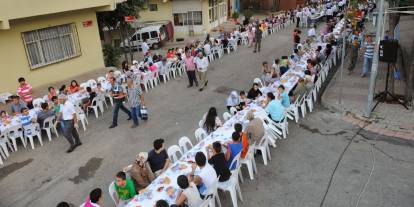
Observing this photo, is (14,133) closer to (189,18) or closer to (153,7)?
(153,7)

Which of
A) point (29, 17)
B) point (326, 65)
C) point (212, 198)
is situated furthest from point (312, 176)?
point (29, 17)

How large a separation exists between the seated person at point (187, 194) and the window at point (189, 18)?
2360 centimetres

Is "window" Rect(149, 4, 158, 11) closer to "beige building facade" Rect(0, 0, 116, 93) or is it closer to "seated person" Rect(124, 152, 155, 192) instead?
"beige building facade" Rect(0, 0, 116, 93)

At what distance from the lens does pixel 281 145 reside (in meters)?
9.22

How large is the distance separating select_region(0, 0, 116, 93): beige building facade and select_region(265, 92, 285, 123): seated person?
9.99 metres

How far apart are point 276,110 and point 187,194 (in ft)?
14.0

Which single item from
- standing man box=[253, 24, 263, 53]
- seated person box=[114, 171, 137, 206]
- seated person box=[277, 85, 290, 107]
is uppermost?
standing man box=[253, 24, 263, 53]

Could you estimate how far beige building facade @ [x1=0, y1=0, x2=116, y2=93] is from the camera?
13680 mm

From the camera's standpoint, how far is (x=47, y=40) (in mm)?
15516

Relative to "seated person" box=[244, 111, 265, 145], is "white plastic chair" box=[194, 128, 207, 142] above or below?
below

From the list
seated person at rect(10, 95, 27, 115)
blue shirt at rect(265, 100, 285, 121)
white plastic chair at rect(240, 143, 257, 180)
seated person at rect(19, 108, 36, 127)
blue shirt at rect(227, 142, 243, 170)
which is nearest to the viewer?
blue shirt at rect(227, 142, 243, 170)

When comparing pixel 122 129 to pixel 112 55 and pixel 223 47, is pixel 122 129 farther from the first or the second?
pixel 223 47

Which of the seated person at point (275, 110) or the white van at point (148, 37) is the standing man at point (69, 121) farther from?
the white van at point (148, 37)

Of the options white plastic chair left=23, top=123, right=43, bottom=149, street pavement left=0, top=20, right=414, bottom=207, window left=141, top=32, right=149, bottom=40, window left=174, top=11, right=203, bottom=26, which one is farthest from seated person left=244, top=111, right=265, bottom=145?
window left=174, top=11, right=203, bottom=26
